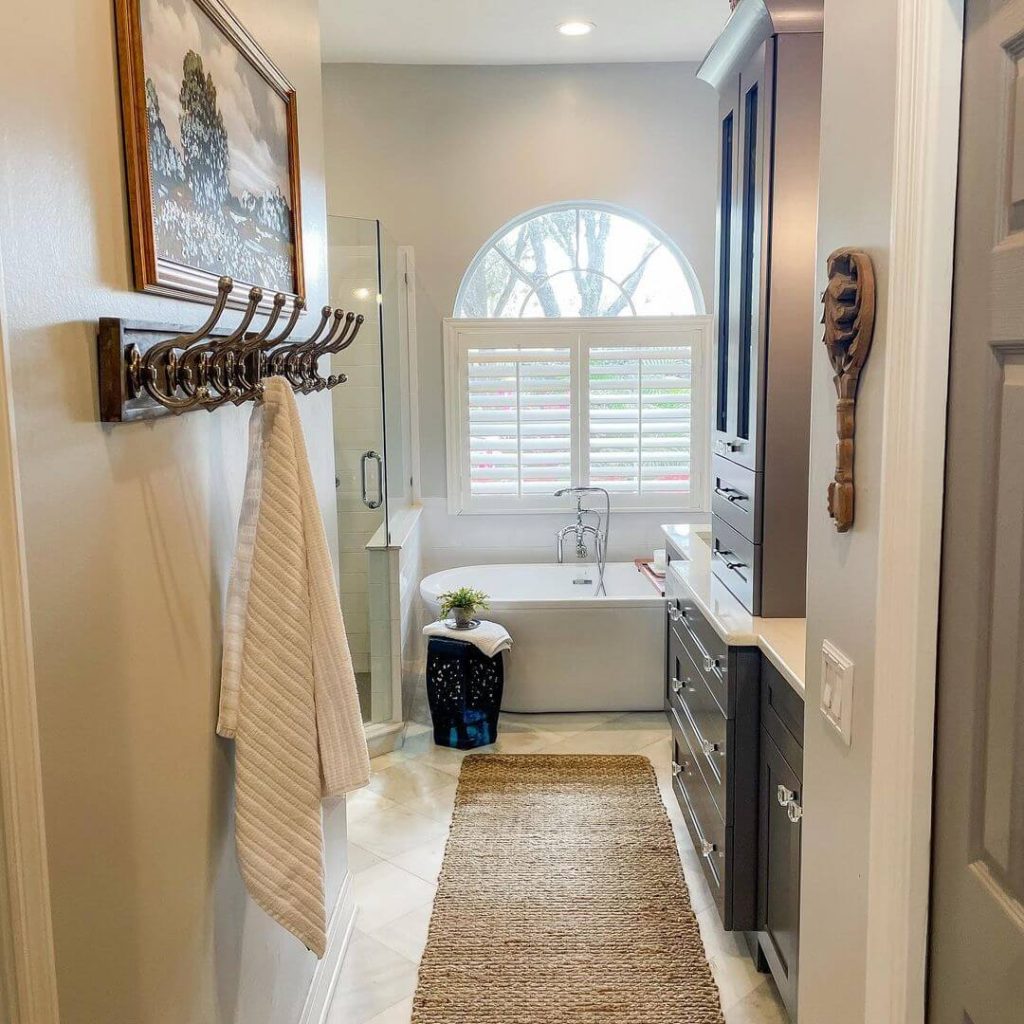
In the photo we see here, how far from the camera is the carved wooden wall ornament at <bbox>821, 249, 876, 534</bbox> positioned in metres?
1.18

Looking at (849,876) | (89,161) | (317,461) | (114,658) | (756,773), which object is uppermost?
(89,161)

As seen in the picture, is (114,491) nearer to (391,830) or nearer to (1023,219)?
(1023,219)

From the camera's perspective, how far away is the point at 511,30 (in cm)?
418

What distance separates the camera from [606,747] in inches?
155

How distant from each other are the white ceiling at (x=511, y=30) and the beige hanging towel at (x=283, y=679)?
3.00 meters

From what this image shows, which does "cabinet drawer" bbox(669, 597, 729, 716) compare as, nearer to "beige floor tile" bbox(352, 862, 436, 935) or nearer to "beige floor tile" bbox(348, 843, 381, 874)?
"beige floor tile" bbox(352, 862, 436, 935)

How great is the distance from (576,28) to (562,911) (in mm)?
3598

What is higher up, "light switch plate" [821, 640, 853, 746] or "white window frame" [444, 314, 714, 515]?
"white window frame" [444, 314, 714, 515]

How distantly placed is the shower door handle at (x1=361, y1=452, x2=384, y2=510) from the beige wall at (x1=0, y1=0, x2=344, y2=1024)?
2336 mm

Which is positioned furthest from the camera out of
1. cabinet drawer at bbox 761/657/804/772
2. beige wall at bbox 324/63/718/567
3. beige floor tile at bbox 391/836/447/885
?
beige wall at bbox 324/63/718/567

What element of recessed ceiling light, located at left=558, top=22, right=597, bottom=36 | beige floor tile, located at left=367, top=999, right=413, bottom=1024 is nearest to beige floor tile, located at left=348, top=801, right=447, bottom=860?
beige floor tile, located at left=367, top=999, right=413, bottom=1024

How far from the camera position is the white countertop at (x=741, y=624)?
2.10 meters

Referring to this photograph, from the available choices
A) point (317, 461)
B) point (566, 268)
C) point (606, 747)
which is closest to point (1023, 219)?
point (317, 461)

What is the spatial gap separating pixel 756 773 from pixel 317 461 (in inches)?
53.0
